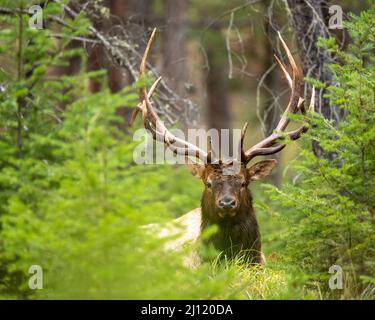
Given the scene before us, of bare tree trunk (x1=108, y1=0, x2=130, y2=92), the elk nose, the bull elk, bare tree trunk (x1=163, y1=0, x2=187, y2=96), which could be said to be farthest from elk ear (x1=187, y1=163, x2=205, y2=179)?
bare tree trunk (x1=163, y1=0, x2=187, y2=96)

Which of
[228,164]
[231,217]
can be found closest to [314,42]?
[228,164]

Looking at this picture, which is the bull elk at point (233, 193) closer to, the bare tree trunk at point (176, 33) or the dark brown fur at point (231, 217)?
the dark brown fur at point (231, 217)

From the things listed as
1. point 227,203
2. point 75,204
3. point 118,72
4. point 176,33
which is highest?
point 176,33

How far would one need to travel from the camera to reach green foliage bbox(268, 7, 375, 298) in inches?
243

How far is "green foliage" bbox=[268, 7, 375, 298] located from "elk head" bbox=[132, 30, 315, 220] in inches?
48.3

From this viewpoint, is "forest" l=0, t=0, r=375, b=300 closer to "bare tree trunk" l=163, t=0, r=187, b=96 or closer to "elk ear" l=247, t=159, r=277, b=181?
"elk ear" l=247, t=159, r=277, b=181

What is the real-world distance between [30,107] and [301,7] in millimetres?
4224

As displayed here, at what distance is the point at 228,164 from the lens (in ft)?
27.5

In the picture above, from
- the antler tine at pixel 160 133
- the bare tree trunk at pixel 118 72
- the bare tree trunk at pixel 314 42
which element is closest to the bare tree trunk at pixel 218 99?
the bare tree trunk at pixel 118 72

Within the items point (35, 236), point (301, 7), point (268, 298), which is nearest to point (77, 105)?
point (35, 236)

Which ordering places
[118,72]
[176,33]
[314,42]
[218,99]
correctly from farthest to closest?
[218,99] → [176,33] → [118,72] → [314,42]

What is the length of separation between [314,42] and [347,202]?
3.88m

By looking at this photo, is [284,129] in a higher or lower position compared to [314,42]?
lower

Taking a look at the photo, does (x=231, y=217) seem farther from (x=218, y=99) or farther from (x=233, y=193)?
(x=218, y=99)
